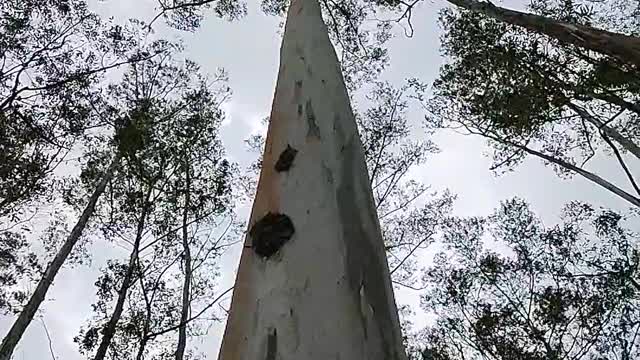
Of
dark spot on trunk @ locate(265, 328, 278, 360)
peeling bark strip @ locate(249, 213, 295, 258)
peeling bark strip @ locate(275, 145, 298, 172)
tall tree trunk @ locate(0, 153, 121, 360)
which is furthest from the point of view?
tall tree trunk @ locate(0, 153, 121, 360)

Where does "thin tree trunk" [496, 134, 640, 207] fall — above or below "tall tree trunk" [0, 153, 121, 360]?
above

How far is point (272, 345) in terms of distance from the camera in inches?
36.0

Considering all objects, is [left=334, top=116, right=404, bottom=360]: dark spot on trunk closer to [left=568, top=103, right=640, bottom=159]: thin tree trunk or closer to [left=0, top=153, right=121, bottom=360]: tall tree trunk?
[left=0, top=153, right=121, bottom=360]: tall tree trunk

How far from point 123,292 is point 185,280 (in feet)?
3.59

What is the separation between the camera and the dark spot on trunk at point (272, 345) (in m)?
0.90

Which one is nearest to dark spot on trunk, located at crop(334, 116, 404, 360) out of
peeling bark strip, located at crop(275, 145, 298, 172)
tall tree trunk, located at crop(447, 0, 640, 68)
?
peeling bark strip, located at crop(275, 145, 298, 172)

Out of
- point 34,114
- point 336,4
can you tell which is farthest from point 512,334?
point 34,114

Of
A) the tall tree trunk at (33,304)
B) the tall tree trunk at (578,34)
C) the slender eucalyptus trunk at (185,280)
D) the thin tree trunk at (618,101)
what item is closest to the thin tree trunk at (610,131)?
the thin tree trunk at (618,101)

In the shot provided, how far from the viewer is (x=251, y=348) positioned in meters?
0.93

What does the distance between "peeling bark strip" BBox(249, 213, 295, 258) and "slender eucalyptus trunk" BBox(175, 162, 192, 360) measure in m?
5.91

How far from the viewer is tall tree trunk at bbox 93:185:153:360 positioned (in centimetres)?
618

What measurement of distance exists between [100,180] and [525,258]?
256 inches

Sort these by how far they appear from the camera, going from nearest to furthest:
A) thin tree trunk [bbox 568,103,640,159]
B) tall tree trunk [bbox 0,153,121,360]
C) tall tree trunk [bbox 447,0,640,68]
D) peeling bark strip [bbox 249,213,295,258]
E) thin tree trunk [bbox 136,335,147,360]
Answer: peeling bark strip [bbox 249,213,295,258], tall tree trunk [bbox 447,0,640,68], tall tree trunk [bbox 0,153,121,360], thin tree trunk [bbox 568,103,640,159], thin tree trunk [bbox 136,335,147,360]

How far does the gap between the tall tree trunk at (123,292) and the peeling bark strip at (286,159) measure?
216 inches
